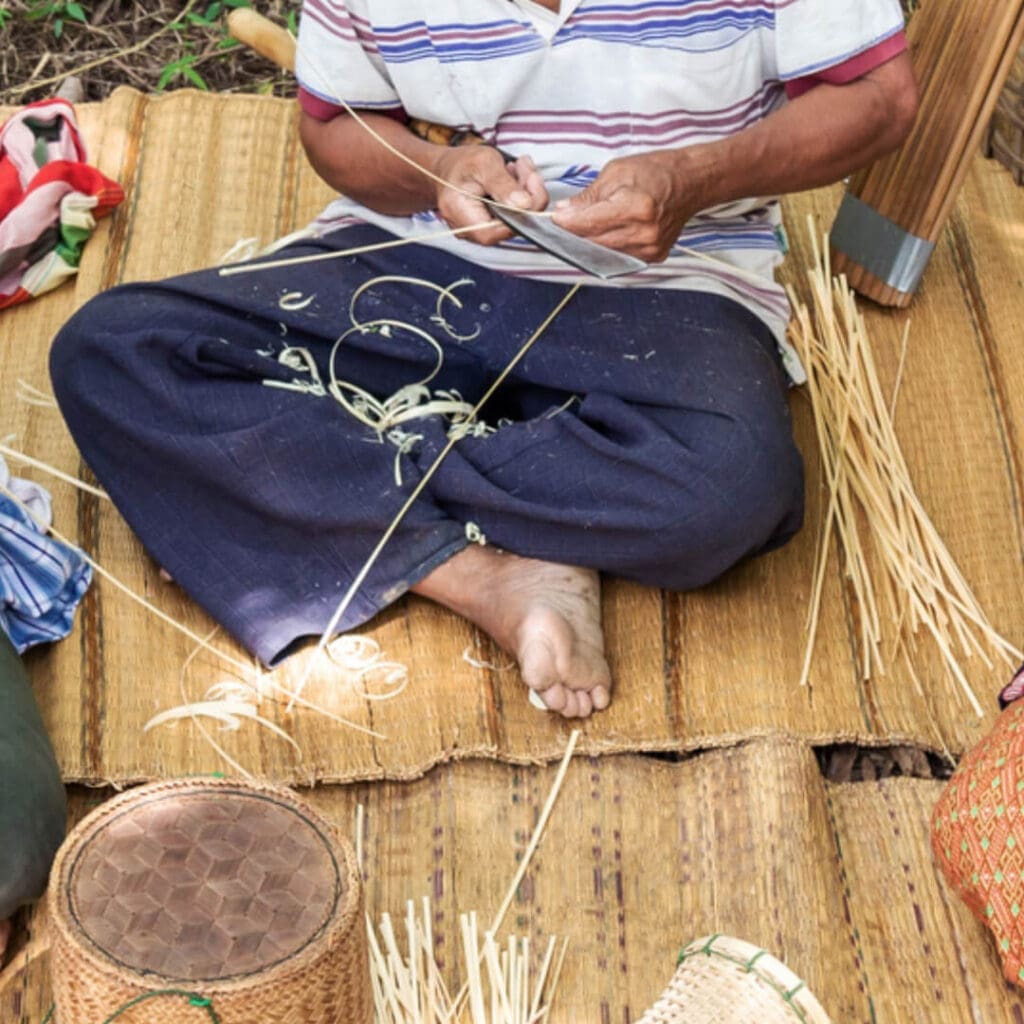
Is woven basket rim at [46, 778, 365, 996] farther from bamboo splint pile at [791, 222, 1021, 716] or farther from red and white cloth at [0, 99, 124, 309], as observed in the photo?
red and white cloth at [0, 99, 124, 309]

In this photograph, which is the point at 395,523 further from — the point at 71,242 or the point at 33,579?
the point at 71,242

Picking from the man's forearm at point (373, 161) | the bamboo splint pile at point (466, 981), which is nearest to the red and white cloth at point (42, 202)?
the man's forearm at point (373, 161)

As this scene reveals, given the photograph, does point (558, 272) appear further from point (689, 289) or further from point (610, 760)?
point (610, 760)

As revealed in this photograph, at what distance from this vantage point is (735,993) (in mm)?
1834

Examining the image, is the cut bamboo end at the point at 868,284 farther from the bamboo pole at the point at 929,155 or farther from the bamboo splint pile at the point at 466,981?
the bamboo splint pile at the point at 466,981

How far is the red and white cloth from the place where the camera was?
3.15 meters

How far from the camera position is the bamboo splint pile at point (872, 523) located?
2.55m

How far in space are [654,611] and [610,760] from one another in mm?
287

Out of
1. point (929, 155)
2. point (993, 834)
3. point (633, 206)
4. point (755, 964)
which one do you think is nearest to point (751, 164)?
point (633, 206)

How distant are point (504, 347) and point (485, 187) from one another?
309mm

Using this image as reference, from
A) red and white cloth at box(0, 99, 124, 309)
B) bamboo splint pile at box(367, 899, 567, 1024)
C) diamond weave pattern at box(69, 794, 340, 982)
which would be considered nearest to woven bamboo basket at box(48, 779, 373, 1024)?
diamond weave pattern at box(69, 794, 340, 982)

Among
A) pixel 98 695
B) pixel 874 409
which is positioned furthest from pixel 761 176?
pixel 98 695

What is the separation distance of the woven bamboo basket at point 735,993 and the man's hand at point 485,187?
980 millimetres

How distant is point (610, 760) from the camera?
2.38 meters
